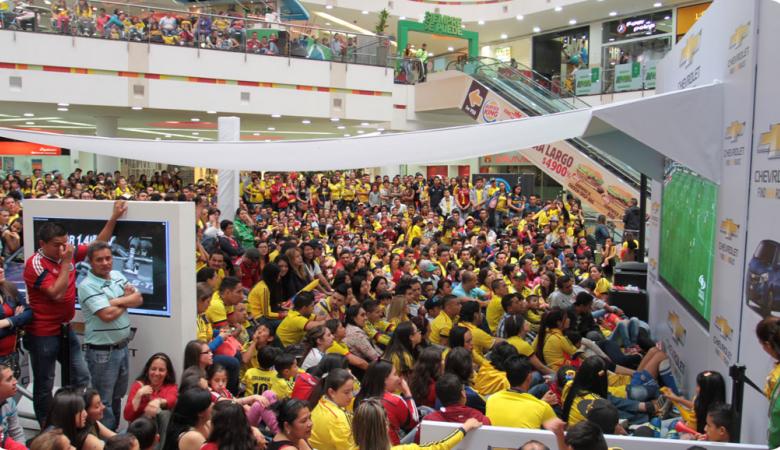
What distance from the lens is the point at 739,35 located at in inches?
→ 187

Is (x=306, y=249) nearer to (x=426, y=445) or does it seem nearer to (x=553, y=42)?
(x=426, y=445)

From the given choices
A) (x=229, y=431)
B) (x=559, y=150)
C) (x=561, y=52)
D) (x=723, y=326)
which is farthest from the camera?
(x=561, y=52)

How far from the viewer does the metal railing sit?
51.5 ft

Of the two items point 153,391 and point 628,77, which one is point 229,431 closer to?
point 153,391

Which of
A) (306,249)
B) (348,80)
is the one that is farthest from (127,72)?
(306,249)

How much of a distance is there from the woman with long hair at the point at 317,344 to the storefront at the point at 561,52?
2046cm

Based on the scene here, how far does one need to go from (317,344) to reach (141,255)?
1.61 m

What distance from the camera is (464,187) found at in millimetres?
18359

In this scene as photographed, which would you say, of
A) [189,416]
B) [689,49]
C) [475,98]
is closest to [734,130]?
[689,49]

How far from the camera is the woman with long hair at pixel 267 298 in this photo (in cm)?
726

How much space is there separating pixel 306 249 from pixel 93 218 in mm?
3594

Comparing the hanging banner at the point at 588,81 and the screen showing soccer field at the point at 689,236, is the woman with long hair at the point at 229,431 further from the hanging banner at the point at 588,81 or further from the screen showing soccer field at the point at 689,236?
the hanging banner at the point at 588,81

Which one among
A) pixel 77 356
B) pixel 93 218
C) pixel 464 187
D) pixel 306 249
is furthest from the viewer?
pixel 464 187

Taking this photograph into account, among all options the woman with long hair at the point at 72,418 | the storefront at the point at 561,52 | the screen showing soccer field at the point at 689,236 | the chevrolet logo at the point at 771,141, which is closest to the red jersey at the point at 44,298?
the woman with long hair at the point at 72,418
